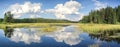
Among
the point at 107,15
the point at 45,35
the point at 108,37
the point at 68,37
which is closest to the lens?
the point at 108,37

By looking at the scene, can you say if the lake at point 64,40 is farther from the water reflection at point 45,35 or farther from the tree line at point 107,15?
the tree line at point 107,15

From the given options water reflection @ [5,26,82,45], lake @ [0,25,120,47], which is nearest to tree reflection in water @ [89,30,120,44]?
lake @ [0,25,120,47]

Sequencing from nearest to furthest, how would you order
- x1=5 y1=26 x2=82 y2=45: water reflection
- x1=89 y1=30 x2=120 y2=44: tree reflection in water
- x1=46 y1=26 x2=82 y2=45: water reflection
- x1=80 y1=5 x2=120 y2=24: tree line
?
x1=89 y1=30 x2=120 y2=44: tree reflection in water < x1=46 y1=26 x2=82 y2=45: water reflection < x1=5 y1=26 x2=82 y2=45: water reflection < x1=80 y1=5 x2=120 y2=24: tree line

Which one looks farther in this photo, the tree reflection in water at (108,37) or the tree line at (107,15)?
the tree line at (107,15)

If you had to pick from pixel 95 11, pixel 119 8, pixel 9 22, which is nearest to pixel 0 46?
pixel 9 22

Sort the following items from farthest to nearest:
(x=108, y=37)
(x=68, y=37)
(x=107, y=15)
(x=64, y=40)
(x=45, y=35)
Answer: (x=107, y=15), (x=45, y=35), (x=68, y=37), (x=108, y=37), (x=64, y=40)

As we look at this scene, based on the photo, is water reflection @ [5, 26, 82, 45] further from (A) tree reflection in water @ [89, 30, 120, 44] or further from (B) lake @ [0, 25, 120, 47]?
(A) tree reflection in water @ [89, 30, 120, 44]

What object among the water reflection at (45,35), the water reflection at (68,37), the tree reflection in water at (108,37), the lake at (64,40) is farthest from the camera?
the water reflection at (45,35)

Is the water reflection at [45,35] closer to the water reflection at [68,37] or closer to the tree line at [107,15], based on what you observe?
the water reflection at [68,37]

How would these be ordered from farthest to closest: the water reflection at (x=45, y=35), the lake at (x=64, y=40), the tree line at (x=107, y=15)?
the tree line at (x=107, y=15) → the water reflection at (x=45, y=35) → the lake at (x=64, y=40)

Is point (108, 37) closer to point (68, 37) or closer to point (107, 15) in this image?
point (68, 37)

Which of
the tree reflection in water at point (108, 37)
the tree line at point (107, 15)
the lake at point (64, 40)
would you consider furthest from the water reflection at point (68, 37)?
the tree line at point (107, 15)

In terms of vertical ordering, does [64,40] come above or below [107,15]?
below

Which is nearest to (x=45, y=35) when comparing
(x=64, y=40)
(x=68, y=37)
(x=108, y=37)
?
(x=68, y=37)
